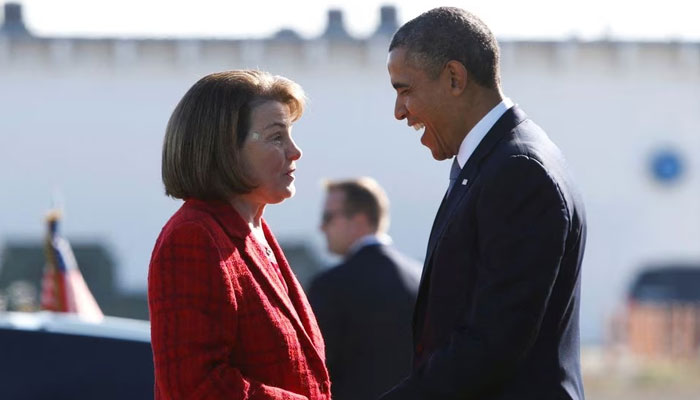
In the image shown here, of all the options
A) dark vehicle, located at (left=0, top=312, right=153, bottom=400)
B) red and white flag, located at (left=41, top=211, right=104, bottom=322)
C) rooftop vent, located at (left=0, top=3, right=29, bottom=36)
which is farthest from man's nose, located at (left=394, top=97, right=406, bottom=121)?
rooftop vent, located at (left=0, top=3, right=29, bottom=36)

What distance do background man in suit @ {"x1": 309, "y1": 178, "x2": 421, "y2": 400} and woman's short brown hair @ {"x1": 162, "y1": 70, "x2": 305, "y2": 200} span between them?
2.05 m

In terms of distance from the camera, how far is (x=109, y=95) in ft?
107

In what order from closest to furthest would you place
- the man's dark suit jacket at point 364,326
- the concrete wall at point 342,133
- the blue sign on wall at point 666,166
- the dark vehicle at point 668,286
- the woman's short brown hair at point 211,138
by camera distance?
the woman's short brown hair at point 211,138 < the man's dark suit jacket at point 364,326 < the dark vehicle at point 668,286 < the concrete wall at point 342,133 < the blue sign on wall at point 666,166

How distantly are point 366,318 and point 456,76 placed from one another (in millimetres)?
2135

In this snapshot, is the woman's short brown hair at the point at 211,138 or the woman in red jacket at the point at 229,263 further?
the woman's short brown hair at the point at 211,138

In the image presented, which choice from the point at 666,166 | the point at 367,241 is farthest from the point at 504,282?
the point at 666,166

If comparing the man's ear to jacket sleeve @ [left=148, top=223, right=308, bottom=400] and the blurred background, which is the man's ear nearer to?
jacket sleeve @ [left=148, top=223, right=308, bottom=400]

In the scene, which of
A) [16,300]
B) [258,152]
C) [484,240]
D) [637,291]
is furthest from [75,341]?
[637,291]

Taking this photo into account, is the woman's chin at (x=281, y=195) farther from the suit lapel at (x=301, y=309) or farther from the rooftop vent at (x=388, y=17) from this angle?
the rooftop vent at (x=388, y=17)

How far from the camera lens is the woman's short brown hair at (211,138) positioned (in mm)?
3691


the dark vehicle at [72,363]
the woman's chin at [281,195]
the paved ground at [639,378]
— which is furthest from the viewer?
the paved ground at [639,378]

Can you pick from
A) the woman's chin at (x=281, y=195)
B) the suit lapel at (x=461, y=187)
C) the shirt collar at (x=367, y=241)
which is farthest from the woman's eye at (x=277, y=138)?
the shirt collar at (x=367, y=241)

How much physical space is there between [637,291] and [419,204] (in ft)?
16.9

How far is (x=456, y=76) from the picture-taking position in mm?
3814
